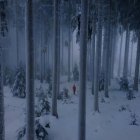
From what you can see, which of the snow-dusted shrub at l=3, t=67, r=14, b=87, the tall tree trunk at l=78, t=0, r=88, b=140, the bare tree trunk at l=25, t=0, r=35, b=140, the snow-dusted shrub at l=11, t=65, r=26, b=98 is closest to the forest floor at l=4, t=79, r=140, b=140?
the snow-dusted shrub at l=11, t=65, r=26, b=98

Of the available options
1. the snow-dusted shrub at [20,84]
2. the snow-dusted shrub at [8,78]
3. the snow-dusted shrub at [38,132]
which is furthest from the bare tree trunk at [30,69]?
the snow-dusted shrub at [8,78]

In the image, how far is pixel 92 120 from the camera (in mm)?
16328

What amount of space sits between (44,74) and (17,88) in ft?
36.3

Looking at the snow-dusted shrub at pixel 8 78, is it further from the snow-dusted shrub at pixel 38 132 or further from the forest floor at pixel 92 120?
the snow-dusted shrub at pixel 38 132

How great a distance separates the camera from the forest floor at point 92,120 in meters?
14.3

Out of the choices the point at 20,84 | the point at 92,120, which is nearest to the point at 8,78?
the point at 20,84

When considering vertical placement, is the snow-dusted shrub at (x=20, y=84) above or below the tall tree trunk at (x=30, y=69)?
below

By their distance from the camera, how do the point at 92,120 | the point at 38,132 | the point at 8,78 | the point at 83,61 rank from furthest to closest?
1. the point at 8,78
2. the point at 92,120
3. the point at 38,132
4. the point at 83,61

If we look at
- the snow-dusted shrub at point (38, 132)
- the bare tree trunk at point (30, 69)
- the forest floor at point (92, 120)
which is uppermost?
the bare tree trunk at point (30, 69)

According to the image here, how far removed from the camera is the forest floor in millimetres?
14312

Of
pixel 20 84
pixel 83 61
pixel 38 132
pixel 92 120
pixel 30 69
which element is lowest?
pixel 92 120

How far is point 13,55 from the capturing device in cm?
4550

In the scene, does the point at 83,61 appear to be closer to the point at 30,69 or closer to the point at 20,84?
the point at 30,69

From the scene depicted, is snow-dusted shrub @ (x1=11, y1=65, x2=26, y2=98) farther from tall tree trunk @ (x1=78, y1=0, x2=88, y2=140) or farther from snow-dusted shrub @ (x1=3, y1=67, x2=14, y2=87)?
tall tree trunk @ (x1=78, y1=0, x2=88, y2=140)
